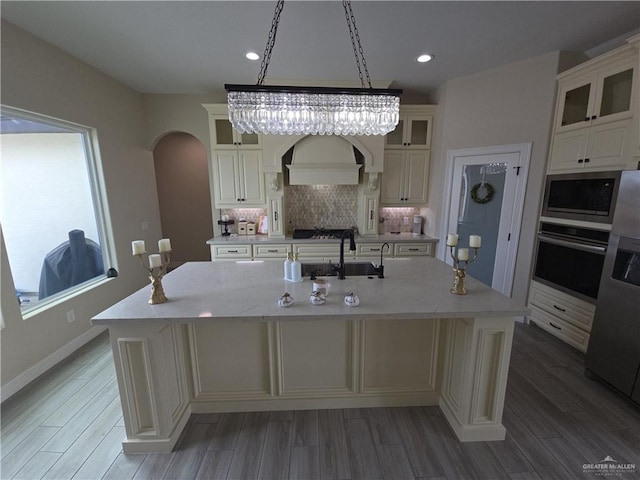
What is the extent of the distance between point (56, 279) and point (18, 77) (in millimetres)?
1796

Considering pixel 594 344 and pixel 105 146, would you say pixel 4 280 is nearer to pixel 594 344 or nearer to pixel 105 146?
pixel 105 146

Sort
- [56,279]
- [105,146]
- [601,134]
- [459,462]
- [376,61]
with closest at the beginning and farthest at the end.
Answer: [459,462]
[601,134]
[56,279]
[376,61]
[105,146]

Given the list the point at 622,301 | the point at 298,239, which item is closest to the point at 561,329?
the point at 622,301

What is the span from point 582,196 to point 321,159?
2.80 metres

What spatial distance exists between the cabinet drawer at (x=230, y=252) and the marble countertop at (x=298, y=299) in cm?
164

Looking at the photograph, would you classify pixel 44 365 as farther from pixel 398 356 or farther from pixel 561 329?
pixel 561 329

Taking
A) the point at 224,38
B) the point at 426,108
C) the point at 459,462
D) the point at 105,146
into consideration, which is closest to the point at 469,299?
the point at 459,462

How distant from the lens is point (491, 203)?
333 cm

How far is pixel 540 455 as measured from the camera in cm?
162

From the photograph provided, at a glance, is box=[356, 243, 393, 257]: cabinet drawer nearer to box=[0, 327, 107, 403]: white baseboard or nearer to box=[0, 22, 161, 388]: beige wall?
box=[0, 22, 161, 388]: beige wall

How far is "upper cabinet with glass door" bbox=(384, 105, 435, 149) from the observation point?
3.84 meters

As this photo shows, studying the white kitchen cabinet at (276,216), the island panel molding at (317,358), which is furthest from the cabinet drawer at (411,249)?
the island panel molding at (317,358)

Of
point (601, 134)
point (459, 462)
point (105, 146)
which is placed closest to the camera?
point (459, 462)

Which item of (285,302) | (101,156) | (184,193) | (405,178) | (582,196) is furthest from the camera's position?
(184,193)
